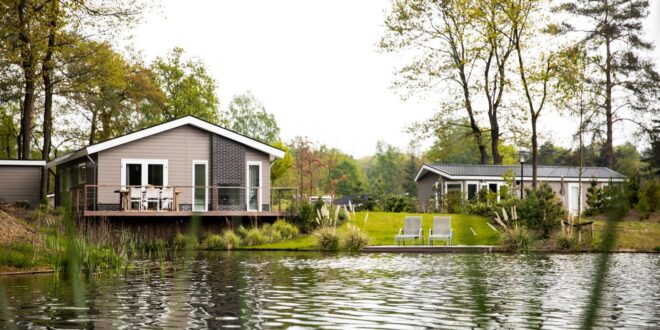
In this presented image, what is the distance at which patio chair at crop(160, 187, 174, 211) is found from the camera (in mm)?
31156

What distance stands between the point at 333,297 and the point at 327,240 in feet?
50.9

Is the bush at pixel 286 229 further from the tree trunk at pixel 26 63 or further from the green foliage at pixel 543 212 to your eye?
the tree trunk at pixel 26 63

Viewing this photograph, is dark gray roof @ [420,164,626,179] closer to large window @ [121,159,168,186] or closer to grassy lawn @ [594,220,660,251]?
grassy lawn @ [594,220,660,251]

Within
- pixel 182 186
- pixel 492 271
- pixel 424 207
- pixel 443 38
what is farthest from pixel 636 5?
pixel 492 271

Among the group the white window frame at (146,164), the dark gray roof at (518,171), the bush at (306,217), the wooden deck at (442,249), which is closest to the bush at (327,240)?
the wooden deck at (442,249)

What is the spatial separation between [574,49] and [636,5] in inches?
472

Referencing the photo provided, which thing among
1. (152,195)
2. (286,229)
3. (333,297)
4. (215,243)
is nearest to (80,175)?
(152,195)

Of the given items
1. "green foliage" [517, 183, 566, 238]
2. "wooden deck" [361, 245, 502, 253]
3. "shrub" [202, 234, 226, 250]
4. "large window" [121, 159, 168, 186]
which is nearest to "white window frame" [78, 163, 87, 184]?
"large window" [121, 159, 168, 186]

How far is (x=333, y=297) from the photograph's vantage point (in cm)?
1187

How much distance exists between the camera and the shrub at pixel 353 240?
27047 millimetres

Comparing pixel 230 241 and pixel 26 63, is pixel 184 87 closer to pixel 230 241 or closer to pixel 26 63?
pixel 26 63

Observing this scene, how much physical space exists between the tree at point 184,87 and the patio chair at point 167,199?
25.8 m

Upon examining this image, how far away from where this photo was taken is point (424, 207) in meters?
45.2

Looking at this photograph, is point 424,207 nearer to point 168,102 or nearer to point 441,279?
point 168,102
